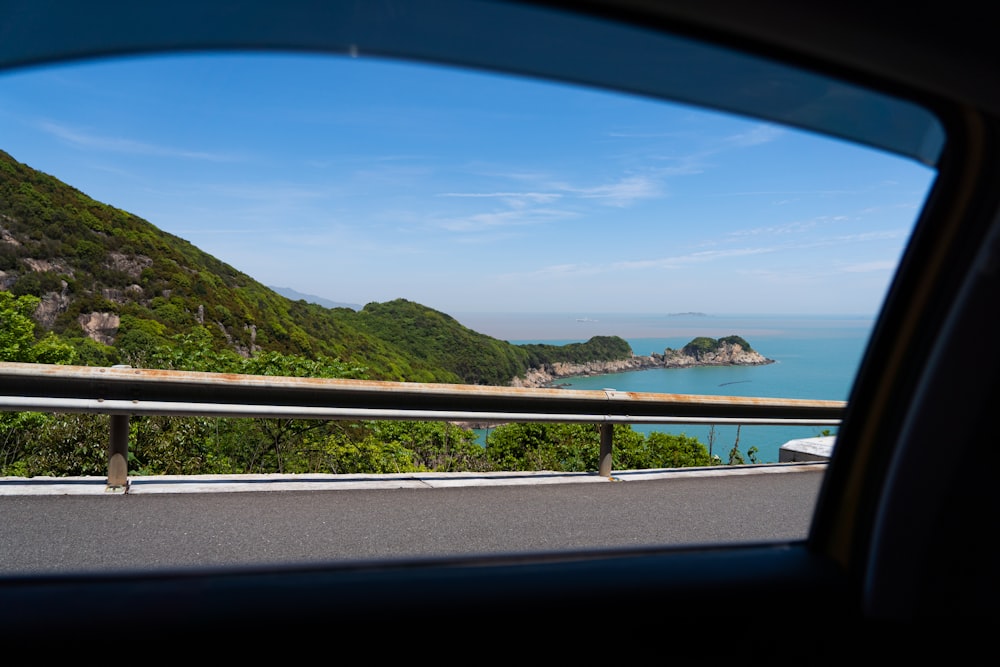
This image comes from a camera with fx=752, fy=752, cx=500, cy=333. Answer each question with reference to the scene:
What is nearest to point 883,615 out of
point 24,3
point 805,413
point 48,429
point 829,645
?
point 829,645

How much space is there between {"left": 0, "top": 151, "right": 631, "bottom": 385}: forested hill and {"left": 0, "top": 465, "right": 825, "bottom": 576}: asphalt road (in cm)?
1548

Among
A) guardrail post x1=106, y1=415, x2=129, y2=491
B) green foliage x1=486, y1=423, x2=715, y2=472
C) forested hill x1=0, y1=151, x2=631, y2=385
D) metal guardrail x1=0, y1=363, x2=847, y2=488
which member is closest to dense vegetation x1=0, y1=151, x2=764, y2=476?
green foliage x1=486, y1=423, x2=715, y2=472

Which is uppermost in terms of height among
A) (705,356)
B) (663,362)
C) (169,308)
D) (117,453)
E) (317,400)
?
(169,308)

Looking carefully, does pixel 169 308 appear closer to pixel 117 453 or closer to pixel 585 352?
pixel 585 352

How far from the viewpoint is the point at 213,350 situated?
9648 millimetres

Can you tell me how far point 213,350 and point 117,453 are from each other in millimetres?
A: 3995

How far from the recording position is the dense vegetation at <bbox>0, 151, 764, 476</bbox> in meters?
7.77

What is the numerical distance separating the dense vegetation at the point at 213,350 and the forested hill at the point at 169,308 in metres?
0.12

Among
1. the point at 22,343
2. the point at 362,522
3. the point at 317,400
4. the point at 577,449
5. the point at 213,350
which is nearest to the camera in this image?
the point at 362,522

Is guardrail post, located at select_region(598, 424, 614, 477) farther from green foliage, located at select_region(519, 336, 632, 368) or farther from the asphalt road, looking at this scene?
green foliage, located at select_region(519, 336, 632, 368)

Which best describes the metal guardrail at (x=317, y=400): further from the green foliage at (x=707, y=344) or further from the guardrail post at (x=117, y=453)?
the green foliage at (x=707, y=344)

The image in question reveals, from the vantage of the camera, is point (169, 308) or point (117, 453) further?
point (169, 308)

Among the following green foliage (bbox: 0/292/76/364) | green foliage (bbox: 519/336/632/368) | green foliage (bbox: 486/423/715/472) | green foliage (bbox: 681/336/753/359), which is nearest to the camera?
green foliage (bbox: 486/423/715/472)

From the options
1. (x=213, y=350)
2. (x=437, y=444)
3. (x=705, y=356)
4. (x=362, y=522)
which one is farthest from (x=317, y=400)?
(x=705, y=356)
